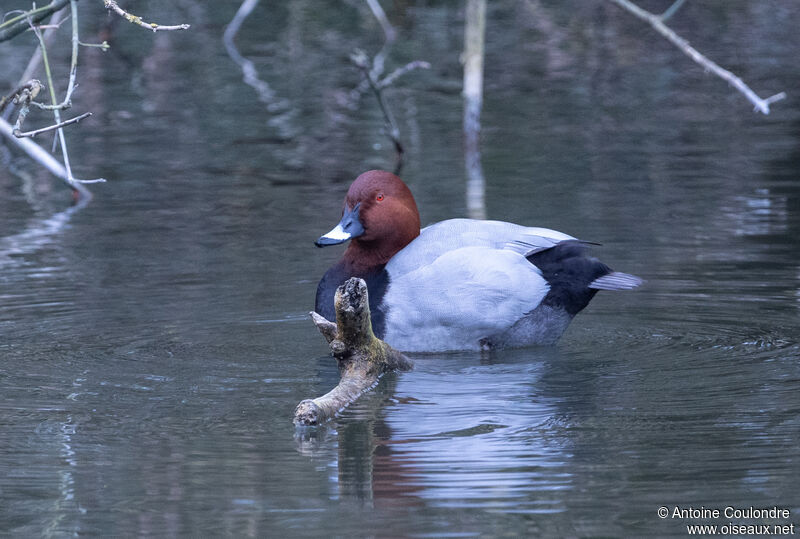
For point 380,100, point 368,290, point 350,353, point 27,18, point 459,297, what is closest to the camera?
point 350,353

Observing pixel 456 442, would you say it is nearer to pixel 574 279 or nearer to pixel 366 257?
pixel 574 279

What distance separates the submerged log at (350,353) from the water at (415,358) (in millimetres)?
104

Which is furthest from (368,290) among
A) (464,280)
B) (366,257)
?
(464,280)

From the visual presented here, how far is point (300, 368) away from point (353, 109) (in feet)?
32.9

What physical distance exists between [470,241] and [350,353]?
4.34 feet

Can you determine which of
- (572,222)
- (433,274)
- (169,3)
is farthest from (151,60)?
(433,274)

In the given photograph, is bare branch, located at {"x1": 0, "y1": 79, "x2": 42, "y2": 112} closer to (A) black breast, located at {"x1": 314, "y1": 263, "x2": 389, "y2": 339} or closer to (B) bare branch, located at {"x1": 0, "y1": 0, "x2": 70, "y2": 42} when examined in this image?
(B) bare branch, located at {"x1": 0, "y1": 0, "x2": 70, "y2": 42}

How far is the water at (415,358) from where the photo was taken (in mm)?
4766

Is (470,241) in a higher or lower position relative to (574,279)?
higher

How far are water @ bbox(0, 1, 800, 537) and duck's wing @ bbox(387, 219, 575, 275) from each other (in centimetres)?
56

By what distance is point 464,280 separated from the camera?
6.90m

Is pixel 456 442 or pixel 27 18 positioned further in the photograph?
pixel 27 18

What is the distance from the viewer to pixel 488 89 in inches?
679

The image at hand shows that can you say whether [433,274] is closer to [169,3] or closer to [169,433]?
[169,433]
